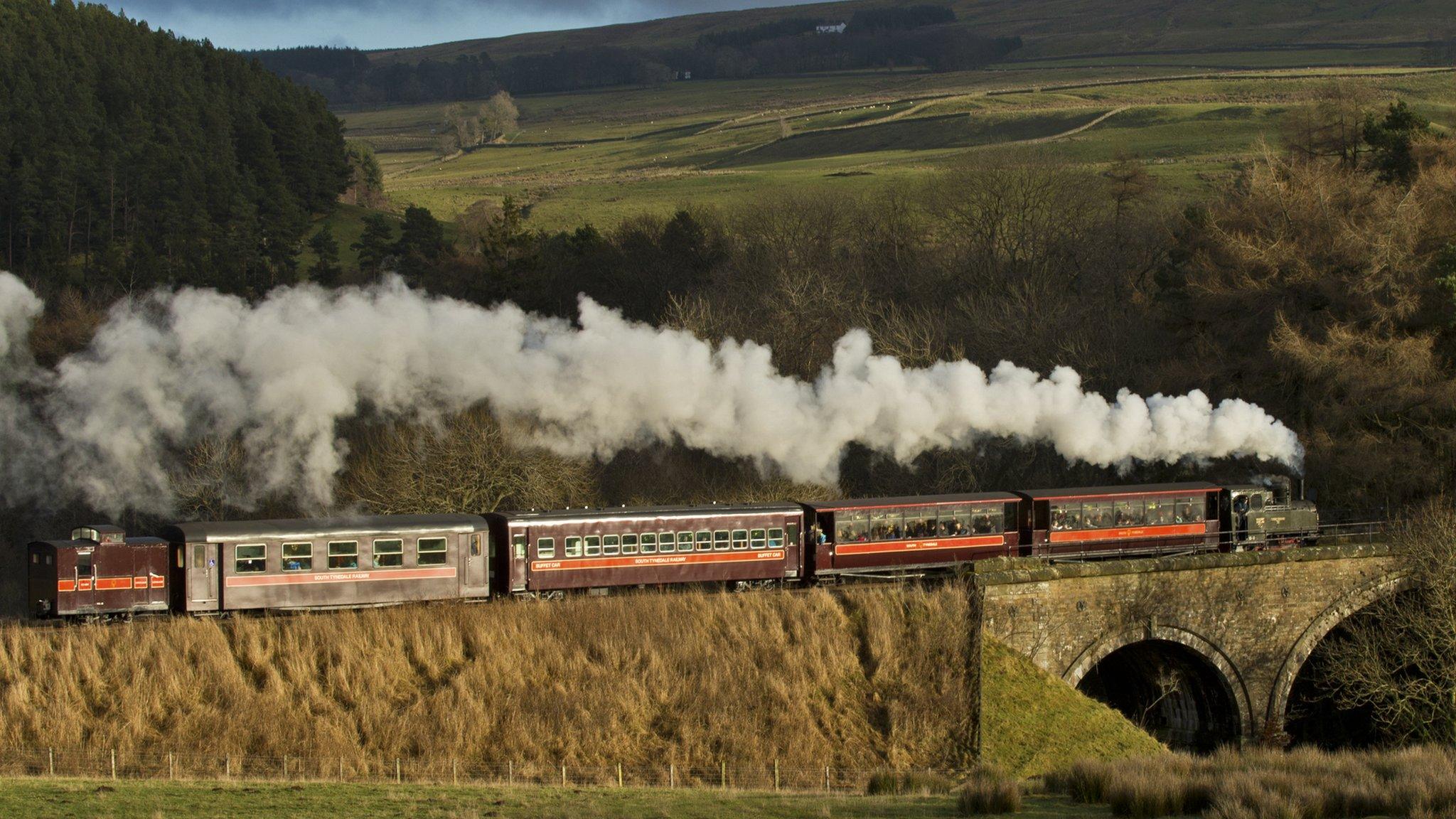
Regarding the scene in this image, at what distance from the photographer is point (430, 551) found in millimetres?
39375

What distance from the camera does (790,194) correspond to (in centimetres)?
11212

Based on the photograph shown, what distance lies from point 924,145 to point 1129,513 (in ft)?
397

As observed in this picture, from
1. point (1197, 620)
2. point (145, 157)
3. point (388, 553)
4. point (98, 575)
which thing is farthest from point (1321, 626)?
point (145, 157)

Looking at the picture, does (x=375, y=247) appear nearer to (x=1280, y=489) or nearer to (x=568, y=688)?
(x=1280, y=489)

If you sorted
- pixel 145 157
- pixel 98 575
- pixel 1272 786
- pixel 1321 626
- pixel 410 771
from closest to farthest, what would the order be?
1. pixel 1272 786
2. pixel 410 771
3. pixel 98 575
4. pixel 1321 626
5. pixel 145 157

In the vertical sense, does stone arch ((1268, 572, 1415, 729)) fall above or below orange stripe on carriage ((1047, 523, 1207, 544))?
below

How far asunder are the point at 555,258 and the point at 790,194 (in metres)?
22.8

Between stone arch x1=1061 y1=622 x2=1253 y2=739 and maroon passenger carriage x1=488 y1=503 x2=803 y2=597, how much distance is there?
8977 mm

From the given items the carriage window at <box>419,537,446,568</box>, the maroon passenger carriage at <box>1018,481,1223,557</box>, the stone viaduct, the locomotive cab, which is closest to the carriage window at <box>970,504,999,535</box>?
the maroon passenger carriage at <box>1018,481,1223,557</box>

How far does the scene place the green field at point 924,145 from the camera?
5261 inches

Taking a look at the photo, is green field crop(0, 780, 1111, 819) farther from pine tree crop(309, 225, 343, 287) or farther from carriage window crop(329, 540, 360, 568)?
pine tree crop(309, 225, 343, 287)

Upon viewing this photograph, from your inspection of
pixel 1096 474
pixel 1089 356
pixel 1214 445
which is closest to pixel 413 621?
pixel 1214 445

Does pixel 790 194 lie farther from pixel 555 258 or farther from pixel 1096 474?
pixel 1096 474

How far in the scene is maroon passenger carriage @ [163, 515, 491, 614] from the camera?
37.2 m
